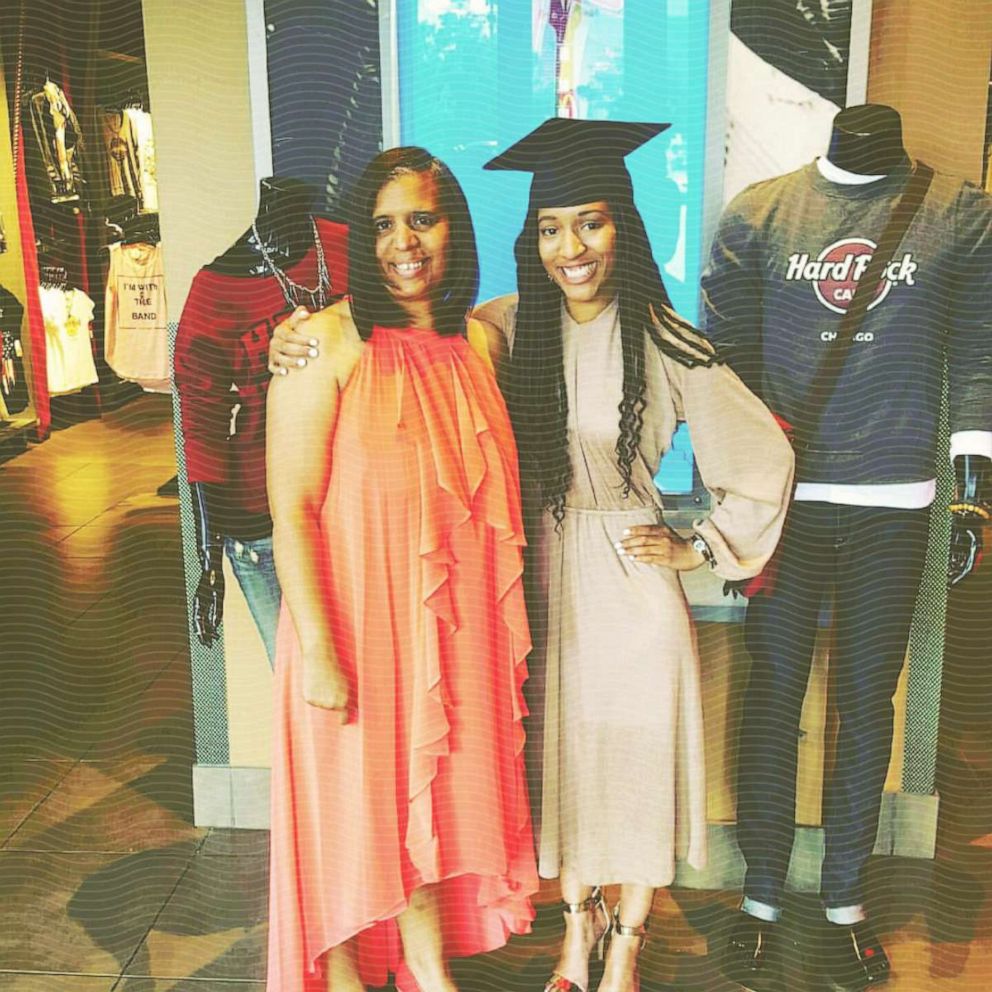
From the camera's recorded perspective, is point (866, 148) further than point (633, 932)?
No

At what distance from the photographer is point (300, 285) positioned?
1.70 m

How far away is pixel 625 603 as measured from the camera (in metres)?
1.79

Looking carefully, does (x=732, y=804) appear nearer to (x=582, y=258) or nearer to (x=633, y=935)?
(x=633, y=935)

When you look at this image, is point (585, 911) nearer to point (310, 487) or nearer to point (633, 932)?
point (633, 932)

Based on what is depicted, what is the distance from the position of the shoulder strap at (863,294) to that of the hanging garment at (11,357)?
4.13 ft

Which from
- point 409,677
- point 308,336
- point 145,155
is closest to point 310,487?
point 308,336

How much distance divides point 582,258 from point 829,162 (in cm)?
39

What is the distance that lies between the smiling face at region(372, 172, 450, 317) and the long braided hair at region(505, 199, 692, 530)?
0.41 feet

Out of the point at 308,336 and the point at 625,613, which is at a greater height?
the point at 308,336

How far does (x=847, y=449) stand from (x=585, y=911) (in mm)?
904

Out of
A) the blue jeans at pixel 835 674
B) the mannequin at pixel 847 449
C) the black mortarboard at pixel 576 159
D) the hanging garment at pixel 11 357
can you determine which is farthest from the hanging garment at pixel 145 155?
the blue jeans at pixel 835 674

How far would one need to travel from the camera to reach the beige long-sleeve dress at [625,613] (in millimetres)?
1724

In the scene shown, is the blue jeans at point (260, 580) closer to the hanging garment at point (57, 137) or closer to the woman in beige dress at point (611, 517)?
the woman in beige dress at point (611, 517)

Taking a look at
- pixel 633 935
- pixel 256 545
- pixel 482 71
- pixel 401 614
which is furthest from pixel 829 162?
pixel 633 935
